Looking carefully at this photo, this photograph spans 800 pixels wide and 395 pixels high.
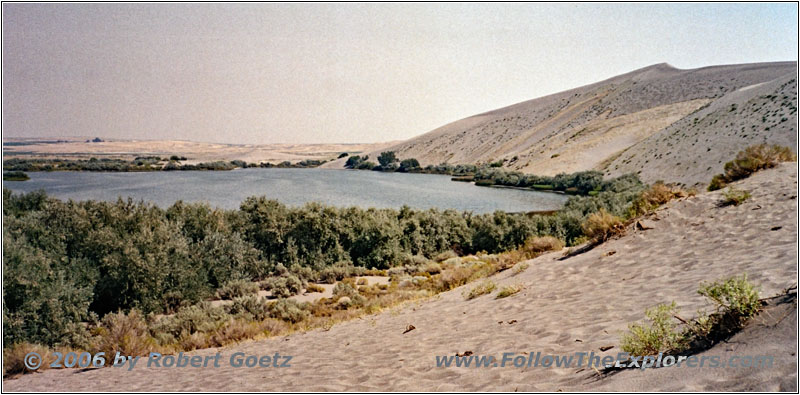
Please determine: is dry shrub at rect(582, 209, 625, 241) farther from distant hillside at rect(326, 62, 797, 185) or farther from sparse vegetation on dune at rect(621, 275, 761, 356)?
distant hillside at rect(326, 62, 797, 185)

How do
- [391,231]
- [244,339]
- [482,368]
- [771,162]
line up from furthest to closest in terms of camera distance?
[391,231] → [771,162] → [244,339] → [482,368]

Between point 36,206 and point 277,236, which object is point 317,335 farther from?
point 36,206

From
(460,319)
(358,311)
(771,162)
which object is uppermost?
(771,162)

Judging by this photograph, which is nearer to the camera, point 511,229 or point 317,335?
point 317,335

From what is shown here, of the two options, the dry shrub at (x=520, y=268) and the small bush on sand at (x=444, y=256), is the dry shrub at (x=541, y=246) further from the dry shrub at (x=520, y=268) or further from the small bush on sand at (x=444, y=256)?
the small bush on sand at (x=444, y=256)

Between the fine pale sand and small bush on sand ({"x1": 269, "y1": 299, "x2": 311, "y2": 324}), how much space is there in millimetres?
2850

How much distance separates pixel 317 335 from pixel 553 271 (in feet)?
17.2

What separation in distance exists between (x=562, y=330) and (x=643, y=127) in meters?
69.6

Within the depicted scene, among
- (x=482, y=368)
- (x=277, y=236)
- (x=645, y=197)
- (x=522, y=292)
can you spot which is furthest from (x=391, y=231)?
(x=482, y=368)

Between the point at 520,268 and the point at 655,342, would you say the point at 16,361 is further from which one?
the point at 520,268

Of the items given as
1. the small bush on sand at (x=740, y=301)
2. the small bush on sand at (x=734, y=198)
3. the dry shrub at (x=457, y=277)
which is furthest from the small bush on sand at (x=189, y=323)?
the small bush on sand at (x=734, y=198)

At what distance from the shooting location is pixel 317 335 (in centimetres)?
870

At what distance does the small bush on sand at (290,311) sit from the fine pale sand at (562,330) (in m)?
2.85

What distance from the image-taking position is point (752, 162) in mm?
13914
